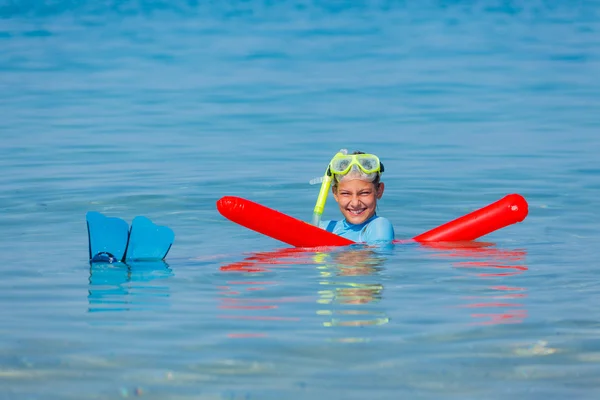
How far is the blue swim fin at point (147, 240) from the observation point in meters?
7.90

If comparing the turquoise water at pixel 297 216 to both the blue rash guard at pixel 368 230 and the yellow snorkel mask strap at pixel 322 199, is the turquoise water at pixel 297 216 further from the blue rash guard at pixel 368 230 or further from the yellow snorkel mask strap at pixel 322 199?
the yellow snorkel mask strap at pixel 322 199

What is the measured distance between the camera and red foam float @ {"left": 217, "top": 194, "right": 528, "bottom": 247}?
26.9ft

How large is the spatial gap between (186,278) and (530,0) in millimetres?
34095

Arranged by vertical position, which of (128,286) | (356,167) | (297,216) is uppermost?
(356,167)

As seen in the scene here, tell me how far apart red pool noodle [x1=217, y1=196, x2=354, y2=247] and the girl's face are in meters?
0.30

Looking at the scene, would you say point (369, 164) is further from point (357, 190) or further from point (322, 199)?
point (322, 199)

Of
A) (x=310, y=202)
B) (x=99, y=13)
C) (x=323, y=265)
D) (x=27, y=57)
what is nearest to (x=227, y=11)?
(x=99, y=13)

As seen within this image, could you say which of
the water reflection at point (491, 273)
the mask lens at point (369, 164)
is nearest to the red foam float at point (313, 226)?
the water reflection at point (491, 273)

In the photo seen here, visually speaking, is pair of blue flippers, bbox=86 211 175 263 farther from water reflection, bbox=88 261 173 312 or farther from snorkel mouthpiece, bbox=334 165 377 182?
snorkel mouthpiece, bbox=334 165 377 182

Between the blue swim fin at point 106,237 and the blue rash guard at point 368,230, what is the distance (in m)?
1.77

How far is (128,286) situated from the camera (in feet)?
23.9

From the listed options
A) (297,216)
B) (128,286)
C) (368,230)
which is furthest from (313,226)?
(297,216)

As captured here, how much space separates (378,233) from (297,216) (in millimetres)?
2069

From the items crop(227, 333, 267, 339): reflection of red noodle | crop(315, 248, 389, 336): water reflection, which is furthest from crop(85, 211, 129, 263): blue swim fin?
crop(227, 333, 267, 339): reflection of red noodle
